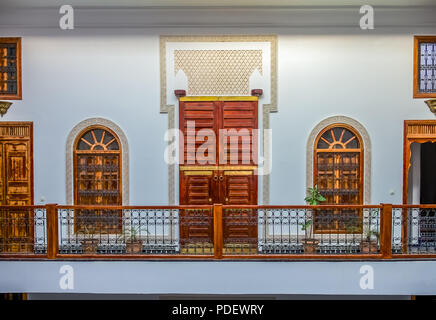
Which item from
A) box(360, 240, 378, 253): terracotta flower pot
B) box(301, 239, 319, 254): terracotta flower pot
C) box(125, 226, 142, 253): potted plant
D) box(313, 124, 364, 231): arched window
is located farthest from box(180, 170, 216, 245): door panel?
box(360, 240, 378, 253): terracotta flower pot

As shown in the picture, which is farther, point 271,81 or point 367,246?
point 271,81

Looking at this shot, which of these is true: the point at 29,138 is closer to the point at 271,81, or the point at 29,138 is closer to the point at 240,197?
the point at 240,197

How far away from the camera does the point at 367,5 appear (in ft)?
16.7

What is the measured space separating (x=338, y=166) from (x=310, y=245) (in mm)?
1323

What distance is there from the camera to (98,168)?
537cm

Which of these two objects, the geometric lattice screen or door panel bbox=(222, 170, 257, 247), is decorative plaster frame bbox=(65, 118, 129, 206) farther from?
the geometric lattice screen

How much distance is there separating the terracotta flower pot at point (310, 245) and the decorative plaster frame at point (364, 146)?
3.09ft

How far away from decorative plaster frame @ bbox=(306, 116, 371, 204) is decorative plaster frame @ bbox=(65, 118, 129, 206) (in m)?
2.77

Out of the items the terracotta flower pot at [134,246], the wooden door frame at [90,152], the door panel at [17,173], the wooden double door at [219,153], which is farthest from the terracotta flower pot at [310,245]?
the door panel at [17,173]

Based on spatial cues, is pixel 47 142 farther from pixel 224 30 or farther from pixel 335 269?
pixel 335 269

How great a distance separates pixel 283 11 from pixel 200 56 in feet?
4.59

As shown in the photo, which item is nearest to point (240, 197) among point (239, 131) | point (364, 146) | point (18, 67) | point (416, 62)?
point (239, 131)
